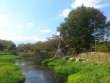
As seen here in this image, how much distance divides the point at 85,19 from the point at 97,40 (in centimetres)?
650

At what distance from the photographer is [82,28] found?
61.5m

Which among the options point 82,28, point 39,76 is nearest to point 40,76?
point 39,76

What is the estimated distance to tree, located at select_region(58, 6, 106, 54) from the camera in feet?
203

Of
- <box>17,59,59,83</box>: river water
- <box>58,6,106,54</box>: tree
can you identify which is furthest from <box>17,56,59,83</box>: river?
<box>58,6,106,54</box>: tree

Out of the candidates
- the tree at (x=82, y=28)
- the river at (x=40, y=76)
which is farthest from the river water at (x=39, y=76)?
the tree at (x=82, y=28)

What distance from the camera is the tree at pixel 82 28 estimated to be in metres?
61.8

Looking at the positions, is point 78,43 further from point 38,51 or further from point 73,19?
point 38,51

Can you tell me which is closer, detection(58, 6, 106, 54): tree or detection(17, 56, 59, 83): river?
detection(17, 56, 59, 83): river

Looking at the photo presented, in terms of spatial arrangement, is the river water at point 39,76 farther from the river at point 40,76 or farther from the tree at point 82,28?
the tree at point 82,28

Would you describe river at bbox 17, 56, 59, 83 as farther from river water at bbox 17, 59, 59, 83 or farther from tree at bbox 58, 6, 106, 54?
tree at bbox 58, 6, 106, 54

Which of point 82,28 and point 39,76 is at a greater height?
point 82,28

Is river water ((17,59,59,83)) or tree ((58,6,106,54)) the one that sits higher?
tree ((58,6,106,54))

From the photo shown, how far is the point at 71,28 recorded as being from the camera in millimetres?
63094

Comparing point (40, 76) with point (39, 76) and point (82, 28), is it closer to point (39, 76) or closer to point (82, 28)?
point (39, 76)
